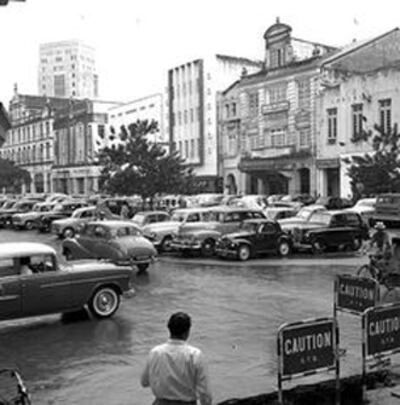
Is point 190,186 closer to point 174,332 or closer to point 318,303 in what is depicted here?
point 318,303

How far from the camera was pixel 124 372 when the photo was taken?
31.8 ft

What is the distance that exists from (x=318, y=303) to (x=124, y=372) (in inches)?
248

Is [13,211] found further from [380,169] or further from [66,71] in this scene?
[66,71]

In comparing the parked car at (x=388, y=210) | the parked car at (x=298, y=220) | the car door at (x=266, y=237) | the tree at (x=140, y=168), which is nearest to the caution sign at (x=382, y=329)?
the car door at (x=266, y=237)

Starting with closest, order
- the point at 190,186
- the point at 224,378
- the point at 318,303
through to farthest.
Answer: the point at 224,378, the point at 318,303, the point at 190,186

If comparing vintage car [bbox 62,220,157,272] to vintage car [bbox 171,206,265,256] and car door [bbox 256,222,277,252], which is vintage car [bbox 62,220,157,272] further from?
car door [bbox 256,222,277,252]

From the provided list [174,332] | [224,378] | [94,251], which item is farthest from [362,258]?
[174,332]

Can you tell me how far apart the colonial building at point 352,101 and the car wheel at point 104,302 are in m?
35.2

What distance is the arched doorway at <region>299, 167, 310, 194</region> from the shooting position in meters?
54.2

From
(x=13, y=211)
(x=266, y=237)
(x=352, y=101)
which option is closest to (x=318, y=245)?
(x=266, y=237)

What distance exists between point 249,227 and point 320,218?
368 centimetres

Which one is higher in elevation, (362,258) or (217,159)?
(217,159)

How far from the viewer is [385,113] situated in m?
46.7

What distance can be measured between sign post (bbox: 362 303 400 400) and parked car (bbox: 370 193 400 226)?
24388 millimetres
